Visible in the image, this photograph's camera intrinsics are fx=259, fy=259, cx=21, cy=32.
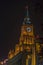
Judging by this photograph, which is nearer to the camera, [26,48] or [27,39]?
[26,48]

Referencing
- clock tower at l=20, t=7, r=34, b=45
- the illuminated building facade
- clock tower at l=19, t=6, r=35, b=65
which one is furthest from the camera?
clock tower at l=20, t=7, r=34, b=45

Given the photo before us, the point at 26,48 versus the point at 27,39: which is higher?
the point at 27,39

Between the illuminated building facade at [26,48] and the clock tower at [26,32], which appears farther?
the clock tower at [26,32]

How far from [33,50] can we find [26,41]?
185 centimetres

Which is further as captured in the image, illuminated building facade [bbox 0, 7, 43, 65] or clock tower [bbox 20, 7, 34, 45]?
clock tower [bbox 20, 7, 34, 45]

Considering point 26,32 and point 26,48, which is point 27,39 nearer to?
point 26,32

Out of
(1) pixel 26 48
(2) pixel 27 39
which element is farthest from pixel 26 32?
(1) pixel 26 48

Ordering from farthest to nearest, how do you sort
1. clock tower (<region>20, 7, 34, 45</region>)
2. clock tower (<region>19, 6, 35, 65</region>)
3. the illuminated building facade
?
clock tower (<region>20, 7, 34, 45</region>)
clock tower (<region>19, 6, 35, 65</region>)
the illuminated building facade

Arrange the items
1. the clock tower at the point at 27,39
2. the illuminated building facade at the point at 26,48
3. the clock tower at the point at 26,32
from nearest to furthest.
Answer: the illuminated building facade at the point at 26,48 → the clock tower at the point at 27,39 → the clock tower at the point at 26,32

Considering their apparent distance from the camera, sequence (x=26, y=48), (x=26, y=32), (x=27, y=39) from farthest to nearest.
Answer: (x=26, y=32) < (x=27, y=39) < (x=26, y=48)

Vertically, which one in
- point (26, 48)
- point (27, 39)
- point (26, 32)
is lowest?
point (26, 48)

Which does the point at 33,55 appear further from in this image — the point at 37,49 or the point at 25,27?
the point at 25,27

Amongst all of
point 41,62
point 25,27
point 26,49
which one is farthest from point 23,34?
point 41,62

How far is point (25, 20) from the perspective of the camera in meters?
19.4
